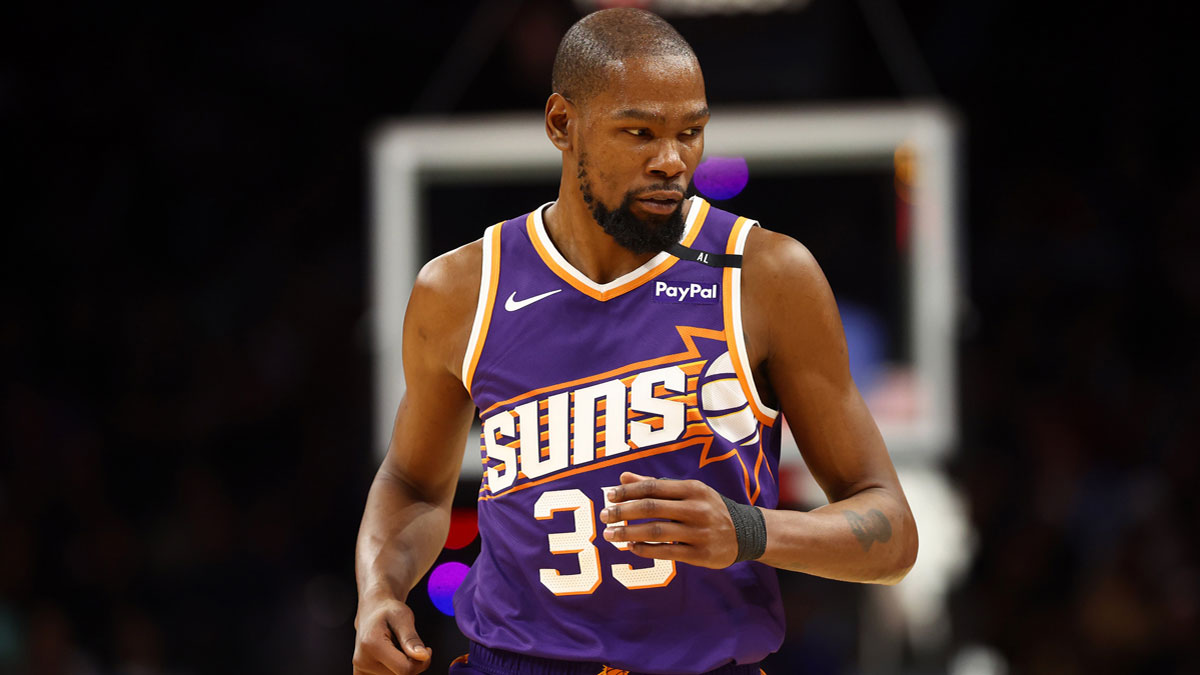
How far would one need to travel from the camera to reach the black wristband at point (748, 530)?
1.97m

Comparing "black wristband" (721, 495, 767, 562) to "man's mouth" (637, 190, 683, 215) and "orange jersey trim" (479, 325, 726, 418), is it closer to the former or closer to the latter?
"orange jersey trim" (479, 325, 726, 418)

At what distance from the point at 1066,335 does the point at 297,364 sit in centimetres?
400

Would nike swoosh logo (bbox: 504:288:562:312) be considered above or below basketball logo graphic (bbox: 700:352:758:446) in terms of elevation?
above

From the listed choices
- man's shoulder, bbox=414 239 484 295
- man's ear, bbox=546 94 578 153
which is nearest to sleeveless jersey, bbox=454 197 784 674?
man's shoulder, bbox=414 239 484 295

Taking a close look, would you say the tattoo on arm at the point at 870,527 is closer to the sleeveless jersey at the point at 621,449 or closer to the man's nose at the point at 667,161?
the sleeveless jersey at the point at 621,449

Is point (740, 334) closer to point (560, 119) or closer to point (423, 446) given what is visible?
point (560, 119)

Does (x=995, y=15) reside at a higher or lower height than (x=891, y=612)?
higher

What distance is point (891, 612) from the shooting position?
577 centimetres

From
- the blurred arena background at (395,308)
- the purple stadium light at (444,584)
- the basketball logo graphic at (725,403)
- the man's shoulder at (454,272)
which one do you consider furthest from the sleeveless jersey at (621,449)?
the blurred arena background at (395,308)

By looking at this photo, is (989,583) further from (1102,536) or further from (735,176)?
(735,176)

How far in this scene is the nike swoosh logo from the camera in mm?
2307

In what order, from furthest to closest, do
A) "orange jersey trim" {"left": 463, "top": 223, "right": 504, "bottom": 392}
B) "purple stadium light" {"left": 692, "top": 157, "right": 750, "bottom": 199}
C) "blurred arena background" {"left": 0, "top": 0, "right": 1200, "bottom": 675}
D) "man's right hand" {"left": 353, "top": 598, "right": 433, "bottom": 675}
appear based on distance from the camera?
"blurred arena background" {"left": 0, "top": 0, "right": 1200, "bottom": 675}, "purple stadium light" {"left": 692, "top": 157, "right": 750, "bottom": 199}, "orange jersey trim" {"left": 463, "top": 223, "right": 504, "bottom": 392}, "man's right hand" {"left": 353, "top": 598, "right": 433, "bottom": 675}

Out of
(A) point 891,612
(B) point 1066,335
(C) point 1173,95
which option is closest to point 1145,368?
(B) point 1066,335

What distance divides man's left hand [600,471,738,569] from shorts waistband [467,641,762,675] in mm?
322
